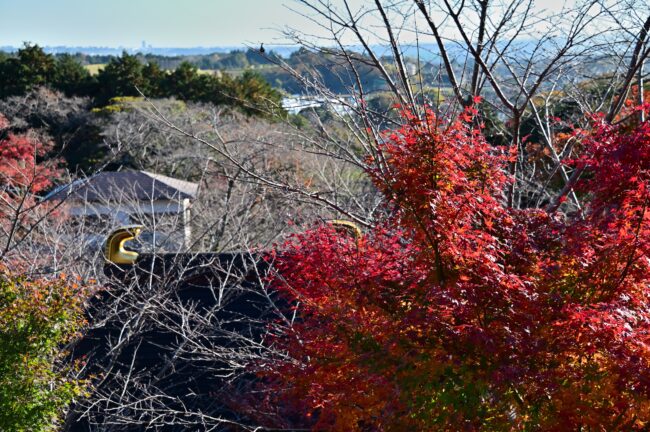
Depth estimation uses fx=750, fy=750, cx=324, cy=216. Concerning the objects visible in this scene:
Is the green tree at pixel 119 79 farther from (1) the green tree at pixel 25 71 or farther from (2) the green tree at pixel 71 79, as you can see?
(1) the green tree at pixel 25 71

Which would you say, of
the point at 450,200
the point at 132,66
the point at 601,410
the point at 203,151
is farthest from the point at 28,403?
the point at 132,66

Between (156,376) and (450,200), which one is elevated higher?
(450,200)

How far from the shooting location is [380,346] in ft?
14.1

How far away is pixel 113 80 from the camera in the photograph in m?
34.8

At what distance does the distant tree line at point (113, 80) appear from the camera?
34719 millimetres

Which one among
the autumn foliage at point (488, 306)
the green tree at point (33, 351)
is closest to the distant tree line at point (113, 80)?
the green tree at point (33, 351)

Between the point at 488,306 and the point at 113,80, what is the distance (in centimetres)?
3312

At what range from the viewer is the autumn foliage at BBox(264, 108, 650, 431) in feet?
13.0

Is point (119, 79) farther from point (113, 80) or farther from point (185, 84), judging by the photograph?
point (185, 84)

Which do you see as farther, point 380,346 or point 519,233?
point 519,233

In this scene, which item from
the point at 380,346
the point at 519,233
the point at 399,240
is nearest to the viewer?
the point at 380,346

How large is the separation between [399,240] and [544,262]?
1357 millimetres

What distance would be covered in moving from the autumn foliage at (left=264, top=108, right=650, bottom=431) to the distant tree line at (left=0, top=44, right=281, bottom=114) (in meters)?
30.1

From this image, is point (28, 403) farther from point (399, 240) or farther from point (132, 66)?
point (132, 66)
